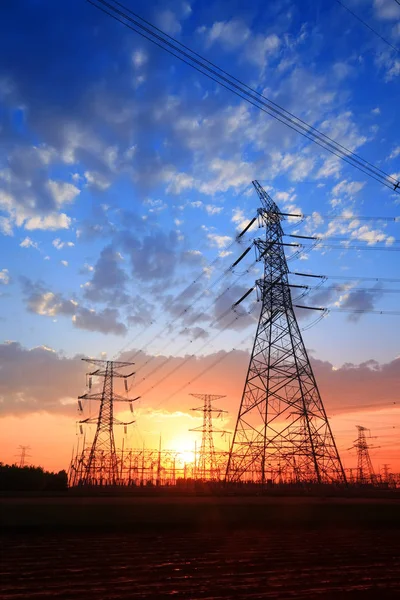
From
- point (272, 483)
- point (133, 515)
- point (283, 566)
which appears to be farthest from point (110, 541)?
point (272, 483)

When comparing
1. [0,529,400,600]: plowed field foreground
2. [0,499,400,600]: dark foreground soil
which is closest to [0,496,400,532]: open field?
[0,499,400,600]: dark foreground soil

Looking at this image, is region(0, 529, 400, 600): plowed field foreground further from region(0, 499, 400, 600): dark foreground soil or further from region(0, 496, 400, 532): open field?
region(0, 496, 400, 532): open field

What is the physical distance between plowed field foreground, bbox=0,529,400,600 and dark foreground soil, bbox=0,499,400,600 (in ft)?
0.07

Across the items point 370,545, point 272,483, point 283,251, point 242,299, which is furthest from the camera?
point 272,483

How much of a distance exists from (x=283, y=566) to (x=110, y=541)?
5622mm

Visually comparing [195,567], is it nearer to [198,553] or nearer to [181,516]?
[198,553]

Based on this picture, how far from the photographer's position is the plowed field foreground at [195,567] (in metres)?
8.23

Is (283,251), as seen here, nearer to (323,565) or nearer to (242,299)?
(242,299)

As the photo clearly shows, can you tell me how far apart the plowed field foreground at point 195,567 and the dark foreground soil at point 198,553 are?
22 mm

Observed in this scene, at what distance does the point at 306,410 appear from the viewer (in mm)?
33250

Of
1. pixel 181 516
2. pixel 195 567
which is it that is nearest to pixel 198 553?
pixel 195 567

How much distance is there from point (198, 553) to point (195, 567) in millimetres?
1821

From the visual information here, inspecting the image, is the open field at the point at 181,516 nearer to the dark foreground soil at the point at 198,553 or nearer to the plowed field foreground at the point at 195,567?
the dark foreground soil at the point at 198,553

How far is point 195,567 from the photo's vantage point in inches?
398
